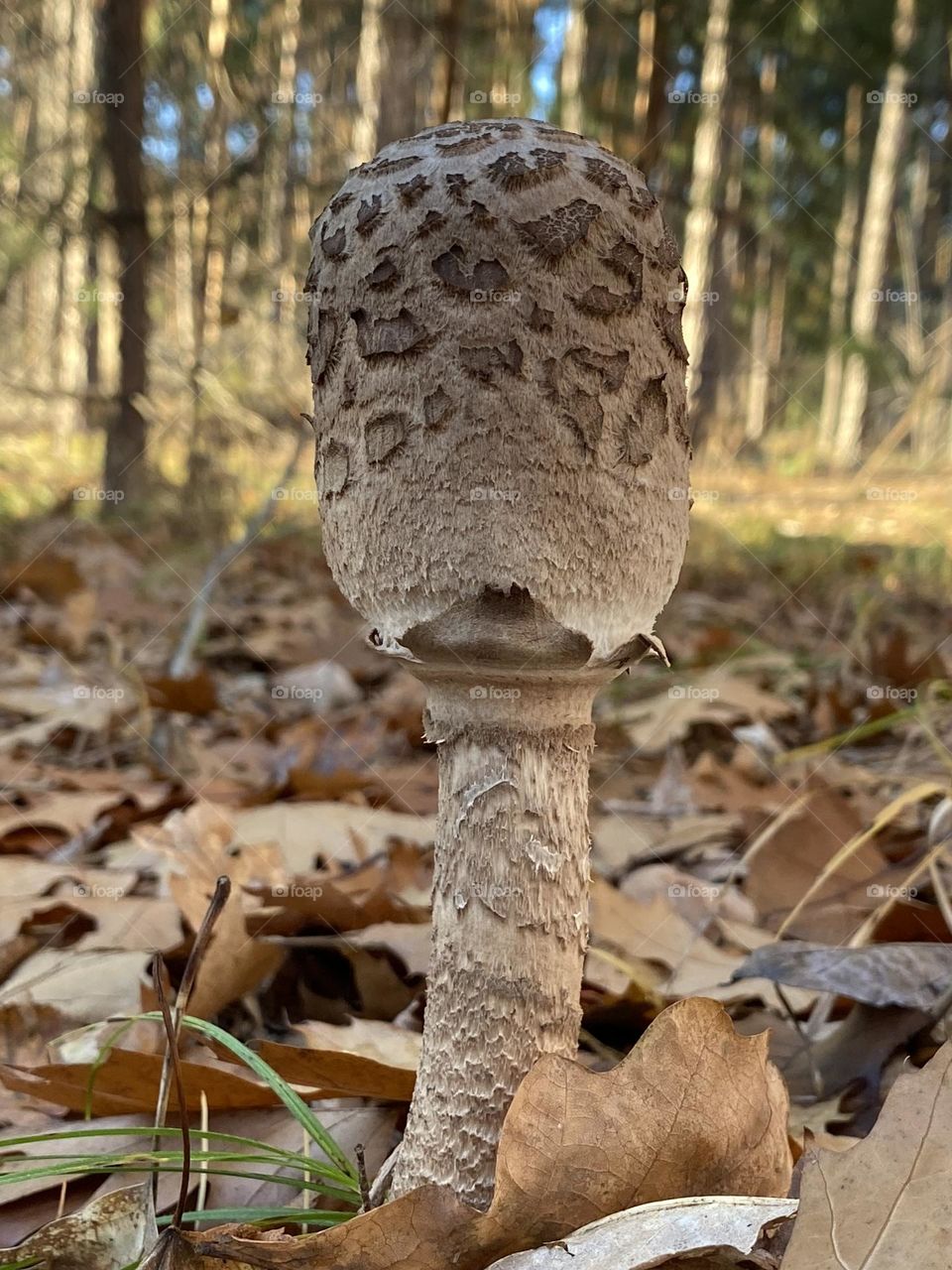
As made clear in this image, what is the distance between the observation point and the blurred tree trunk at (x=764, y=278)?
1610cm

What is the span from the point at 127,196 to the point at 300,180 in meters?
1.21

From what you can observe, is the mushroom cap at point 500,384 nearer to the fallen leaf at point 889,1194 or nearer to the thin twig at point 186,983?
the thin twig at point 186,983

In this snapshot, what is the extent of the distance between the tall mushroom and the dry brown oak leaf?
8.1 inches

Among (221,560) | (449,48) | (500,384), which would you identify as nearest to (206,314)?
(449,48)

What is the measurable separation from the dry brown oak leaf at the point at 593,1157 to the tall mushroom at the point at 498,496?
0.21m

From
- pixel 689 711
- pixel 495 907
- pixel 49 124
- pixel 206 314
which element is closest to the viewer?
pixel 495 907

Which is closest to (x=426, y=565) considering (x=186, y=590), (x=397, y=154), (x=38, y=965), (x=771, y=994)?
(x=397, y=154)

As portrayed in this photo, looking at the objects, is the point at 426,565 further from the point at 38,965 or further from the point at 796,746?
the point at 796,746

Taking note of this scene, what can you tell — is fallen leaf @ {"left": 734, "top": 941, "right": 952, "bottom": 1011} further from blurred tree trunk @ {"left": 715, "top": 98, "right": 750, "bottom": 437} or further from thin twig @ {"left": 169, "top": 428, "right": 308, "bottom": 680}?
blurred tree trunk @ {"left": 715, "top": 98, "right": 750, "bottom": 437}

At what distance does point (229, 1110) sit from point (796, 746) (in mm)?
2861

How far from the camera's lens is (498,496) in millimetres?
1286

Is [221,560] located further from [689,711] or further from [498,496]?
[498,496]

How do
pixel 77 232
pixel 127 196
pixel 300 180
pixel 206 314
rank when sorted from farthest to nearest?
pixel 206 314 < pixel 300 180 < pixel 127 196 < pixel 77 232

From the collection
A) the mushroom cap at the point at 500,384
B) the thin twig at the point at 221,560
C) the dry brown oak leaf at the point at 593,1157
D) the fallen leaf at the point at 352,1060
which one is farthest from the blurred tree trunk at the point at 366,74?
the dry brown oak leaf at the point at 593,1157
